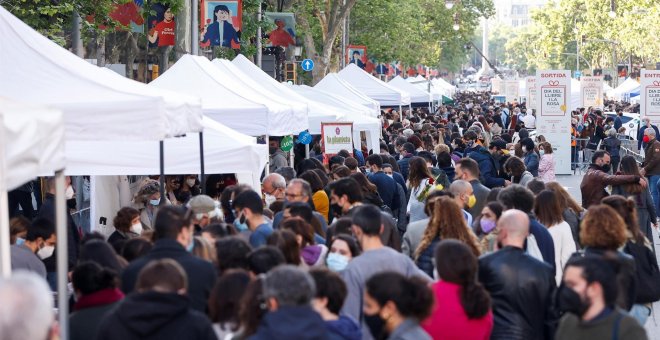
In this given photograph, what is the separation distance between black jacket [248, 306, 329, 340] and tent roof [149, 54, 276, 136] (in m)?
10.5

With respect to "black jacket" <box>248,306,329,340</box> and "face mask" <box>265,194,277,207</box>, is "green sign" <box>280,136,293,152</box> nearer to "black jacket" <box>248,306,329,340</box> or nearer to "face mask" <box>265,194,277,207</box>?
"face mask" <box>265,194,277,207</box>

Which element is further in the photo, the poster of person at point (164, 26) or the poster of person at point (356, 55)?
the poster of person at point (356, 55)

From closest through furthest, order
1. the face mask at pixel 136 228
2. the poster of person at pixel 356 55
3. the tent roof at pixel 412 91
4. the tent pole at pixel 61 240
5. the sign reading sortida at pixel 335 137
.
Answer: the tent pole at pixel 61 240
the face mask at pixel 136 228
the sign reading sortida at pixel 335 137
the tent roof at pixel 412 91
the poster of person at pixel 356 55

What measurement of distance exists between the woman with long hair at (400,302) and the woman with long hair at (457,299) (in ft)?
2.26

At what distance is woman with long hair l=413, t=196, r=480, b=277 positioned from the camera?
9.45 metres

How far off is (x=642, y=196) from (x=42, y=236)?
27.1ft

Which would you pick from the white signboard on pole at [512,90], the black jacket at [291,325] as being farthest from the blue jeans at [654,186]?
the white signboard on pole at [512,90]

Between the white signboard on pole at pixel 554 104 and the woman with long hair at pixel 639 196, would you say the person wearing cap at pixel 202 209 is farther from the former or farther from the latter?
the white signboard on pole at pixel 554 104

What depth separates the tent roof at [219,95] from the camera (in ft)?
54.1

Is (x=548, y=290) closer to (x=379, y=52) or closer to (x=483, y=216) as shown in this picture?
(x=483, y=216)

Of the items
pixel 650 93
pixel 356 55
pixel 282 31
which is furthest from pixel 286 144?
pixel 356 55

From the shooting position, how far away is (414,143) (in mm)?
22062

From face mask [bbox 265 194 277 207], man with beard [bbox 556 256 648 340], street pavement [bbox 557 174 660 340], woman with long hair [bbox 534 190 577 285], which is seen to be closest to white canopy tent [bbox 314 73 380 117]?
street pavement [bbox 557 174 660 340]

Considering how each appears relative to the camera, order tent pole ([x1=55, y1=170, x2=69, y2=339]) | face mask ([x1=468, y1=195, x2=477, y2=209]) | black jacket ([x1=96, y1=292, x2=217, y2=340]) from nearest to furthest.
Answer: black jacket ([x1=96, y1=292, x2=217, y2=340]) < tent pole ([x1=55, y1=170, x2=69, y2=339]) < face mask ([x1=468, y1=195, x2=477, y2=209])
